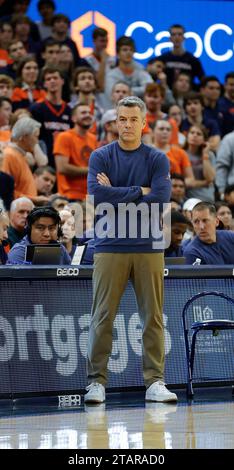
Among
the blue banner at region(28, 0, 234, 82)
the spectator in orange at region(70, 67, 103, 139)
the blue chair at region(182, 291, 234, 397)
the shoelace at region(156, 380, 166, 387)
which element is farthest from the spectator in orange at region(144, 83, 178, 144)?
the shoelace at region(156, 380, 166, 387)

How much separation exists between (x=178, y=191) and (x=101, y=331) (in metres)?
6.37

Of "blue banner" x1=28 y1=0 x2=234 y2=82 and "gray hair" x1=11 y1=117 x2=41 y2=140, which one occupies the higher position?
"blue banner" x1=28 y1=0 x2=234 y2=82

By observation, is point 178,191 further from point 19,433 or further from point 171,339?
point 19,433

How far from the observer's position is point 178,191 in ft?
48.9

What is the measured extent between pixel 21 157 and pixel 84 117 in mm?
1528

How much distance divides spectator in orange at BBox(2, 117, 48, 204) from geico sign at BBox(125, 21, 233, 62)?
507 cm

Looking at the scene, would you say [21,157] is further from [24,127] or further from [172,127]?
[172,127]

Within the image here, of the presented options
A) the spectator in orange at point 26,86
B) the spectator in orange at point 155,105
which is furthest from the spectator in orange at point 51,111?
the spectator in orange at point 155,105

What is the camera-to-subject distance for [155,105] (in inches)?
671

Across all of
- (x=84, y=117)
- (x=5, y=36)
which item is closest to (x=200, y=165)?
(x=84, y=117)

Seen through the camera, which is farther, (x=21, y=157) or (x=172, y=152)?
(x=172, y=152)

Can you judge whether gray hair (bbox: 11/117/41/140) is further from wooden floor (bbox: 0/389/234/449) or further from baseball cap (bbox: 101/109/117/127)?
wooden floor (bbox: 0/389/234/449)

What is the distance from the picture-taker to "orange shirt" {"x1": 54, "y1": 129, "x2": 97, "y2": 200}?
586 inches

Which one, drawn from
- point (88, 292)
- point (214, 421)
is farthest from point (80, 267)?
point (214, 421)
